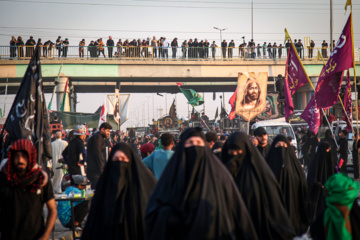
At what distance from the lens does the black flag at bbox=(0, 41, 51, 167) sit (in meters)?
7.84

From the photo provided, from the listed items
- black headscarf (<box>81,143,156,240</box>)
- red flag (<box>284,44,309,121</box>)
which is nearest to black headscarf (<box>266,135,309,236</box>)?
black headscarf (<box>81,143,156,240</box>)

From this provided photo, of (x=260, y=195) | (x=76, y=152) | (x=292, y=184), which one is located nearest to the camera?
(x=260, y=195)

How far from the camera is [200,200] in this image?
4215mm

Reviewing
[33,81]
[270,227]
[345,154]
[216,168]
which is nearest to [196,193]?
[216,168]

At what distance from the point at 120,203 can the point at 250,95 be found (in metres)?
12.4

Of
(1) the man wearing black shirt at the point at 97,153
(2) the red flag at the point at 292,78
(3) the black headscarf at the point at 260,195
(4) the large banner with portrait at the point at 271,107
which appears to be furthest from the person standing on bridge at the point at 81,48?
(3) the black headscarf at the point at 260,195

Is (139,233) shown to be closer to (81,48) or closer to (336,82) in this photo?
(336,82)

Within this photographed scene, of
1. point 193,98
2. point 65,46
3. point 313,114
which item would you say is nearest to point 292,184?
point 313,114

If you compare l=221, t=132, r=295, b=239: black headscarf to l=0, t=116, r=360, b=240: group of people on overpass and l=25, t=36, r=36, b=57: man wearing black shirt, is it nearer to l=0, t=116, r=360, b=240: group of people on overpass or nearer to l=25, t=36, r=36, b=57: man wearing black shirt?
l=0, t=116, r=360, b=240: group of people on overpass

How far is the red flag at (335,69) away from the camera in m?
13.6

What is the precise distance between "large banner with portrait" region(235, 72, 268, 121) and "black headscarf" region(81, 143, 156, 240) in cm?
1171

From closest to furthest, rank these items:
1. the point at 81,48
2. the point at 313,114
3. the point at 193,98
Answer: the point at 313,114 < the point at 81,48 < the point at 193,98

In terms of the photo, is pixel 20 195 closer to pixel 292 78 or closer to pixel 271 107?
pixel 292 78

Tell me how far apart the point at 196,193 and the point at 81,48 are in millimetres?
32954
